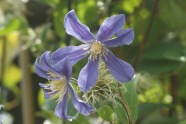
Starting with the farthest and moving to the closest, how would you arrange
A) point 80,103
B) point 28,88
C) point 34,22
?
1. point 34,22
2. point 28,88
3. point 80,103

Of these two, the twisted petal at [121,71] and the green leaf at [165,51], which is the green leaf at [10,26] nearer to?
the green leaf at [165,51]

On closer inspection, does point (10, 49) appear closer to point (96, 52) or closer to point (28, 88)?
point (28, 88)

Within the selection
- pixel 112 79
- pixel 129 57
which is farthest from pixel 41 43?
pixel 112 79

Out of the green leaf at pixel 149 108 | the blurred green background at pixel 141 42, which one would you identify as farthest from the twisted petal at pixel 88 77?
the green leaf at pixel 149 108

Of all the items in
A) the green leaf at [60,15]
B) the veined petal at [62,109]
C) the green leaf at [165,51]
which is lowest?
the green leaf at [165,51]

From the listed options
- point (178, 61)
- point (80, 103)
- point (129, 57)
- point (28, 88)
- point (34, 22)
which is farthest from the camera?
point (34, 22)

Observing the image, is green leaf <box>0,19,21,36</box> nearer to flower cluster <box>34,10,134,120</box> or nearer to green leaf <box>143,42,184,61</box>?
green leaf <box>143,42,184,61</box>

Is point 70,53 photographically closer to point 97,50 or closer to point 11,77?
point 97,50
